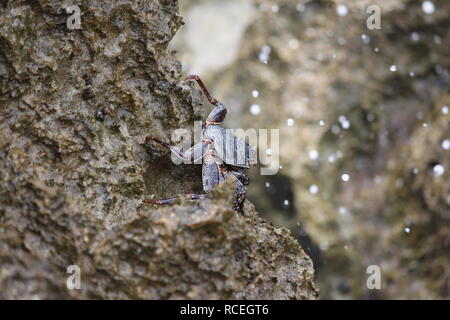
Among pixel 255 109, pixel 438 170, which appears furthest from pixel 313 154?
pixel 438 170

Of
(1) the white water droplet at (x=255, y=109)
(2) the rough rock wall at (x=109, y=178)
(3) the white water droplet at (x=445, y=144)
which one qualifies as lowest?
(2) the rough rock wall at (x=109, y=178)

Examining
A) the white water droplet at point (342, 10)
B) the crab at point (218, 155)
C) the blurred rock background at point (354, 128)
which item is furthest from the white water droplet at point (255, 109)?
the crab at point (218, 155)

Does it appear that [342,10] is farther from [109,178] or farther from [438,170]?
[109,178]

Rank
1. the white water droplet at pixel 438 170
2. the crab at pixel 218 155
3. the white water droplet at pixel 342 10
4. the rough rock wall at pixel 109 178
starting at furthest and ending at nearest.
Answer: the white water droplet at pixel 342 10 < the white water droplet at pixel 438 170 < the crab at pixel 218 155 < the rough rock wall at pixel 109 178

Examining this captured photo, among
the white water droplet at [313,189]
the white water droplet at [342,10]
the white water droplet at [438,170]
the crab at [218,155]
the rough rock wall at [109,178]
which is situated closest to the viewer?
the rough rock wall at [109,178]

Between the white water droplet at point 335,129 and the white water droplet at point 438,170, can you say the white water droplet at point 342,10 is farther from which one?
the white water droplet at point 438,170

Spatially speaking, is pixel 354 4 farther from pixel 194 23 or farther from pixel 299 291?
pixel 299 291

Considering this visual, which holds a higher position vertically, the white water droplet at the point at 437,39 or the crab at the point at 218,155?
the white water droplet at the point at 437,39
